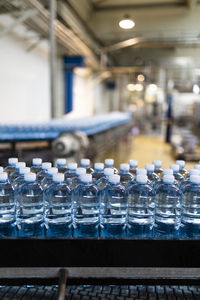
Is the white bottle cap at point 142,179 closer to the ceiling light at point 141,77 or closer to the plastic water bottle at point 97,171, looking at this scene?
the plastic water bottle at point 97,171

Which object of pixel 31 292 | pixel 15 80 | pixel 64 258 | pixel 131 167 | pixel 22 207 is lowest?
pixel 31 292

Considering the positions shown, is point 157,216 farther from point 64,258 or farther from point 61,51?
point 61,51

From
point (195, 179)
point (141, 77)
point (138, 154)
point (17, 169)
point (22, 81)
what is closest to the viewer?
point (195, 179)

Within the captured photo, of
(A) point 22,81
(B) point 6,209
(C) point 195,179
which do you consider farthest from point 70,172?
(A) point 22,81

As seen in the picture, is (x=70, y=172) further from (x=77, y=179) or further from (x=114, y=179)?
(x=114, y=179)

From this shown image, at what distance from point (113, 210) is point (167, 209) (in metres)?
0.25

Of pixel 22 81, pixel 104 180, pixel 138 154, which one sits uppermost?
pixel 22 81

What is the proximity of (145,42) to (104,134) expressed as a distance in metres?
3.14

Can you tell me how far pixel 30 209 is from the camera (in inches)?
47.9

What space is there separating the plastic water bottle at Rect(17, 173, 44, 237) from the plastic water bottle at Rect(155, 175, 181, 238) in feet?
1.67

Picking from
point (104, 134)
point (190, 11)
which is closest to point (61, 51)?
point (190, 11)

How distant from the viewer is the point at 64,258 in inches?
39.5

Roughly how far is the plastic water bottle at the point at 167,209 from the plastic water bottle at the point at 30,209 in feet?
1.67

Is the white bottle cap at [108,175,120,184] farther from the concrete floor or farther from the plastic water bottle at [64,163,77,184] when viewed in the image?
the concrete floor
